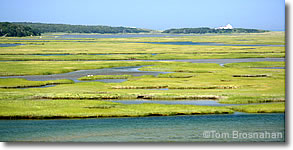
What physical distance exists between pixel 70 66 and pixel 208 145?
3843 centimetres

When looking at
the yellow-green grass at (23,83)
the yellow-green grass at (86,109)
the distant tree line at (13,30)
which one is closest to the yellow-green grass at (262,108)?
the yellow-green grass at (86,109)

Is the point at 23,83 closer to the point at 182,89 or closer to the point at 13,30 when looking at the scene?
the point at 182,89

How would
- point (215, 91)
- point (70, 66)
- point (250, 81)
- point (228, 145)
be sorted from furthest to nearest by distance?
point (70, 66)
point (250, 81)
point (215, 91)
point (228, 145)

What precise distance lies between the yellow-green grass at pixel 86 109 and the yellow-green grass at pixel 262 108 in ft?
3.24

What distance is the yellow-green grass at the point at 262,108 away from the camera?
2659 centimetres

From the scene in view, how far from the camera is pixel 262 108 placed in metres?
Result: 27.4

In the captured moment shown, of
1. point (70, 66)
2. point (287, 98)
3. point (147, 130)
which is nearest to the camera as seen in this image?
point (287, 98)

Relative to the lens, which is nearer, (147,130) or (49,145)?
(49,145)

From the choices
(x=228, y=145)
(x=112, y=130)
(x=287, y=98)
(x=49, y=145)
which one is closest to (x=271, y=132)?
(x=287, y=98)

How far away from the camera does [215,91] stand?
33.9 meters

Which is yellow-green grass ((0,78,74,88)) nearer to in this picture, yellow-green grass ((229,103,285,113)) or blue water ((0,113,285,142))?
blue water ((0,113,285,142))

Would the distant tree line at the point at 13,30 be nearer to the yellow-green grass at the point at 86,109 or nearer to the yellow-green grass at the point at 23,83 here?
the yellow-green grass at the point at 23,83

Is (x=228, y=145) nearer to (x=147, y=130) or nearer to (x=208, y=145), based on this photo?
(x=208, y=145)

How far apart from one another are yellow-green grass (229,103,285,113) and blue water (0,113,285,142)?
54 centimetres
